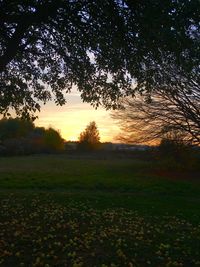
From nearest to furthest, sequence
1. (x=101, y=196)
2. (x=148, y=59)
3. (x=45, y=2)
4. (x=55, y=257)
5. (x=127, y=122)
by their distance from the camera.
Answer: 1. (x=55, y=257)
2. (x=45, y=2)
3. (x=148, y=59)
4. (x=101, y=196)
5. (x=127, y=122)

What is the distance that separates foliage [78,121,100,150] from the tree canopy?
62236mm

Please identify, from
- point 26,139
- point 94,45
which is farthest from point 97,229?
point 26,139

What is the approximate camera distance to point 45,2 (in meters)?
11.3

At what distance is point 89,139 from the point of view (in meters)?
78.9

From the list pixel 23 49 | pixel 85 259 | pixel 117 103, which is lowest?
pixel 85 259

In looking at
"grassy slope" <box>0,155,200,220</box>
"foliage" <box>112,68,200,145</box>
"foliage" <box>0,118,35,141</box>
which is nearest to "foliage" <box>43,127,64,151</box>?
"foliage" <box>0,118,35,141</box>

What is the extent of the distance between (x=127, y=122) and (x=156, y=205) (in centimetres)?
2269

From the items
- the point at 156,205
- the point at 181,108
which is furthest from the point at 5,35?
the point at 181,108

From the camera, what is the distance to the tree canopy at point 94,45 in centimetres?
1041

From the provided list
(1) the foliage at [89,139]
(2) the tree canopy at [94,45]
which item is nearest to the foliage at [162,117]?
(2) the tree canopy at [94,45]

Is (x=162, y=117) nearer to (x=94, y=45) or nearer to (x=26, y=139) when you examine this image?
(x=94, y=45)

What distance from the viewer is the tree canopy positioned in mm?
10414

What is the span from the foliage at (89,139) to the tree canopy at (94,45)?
62.2m

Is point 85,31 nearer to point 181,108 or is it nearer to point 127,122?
point 181,108
